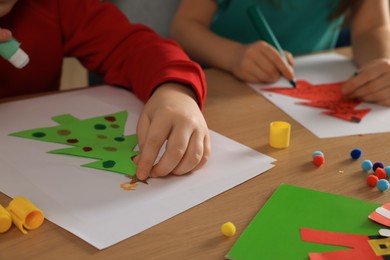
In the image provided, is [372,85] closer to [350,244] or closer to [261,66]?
[261,66]

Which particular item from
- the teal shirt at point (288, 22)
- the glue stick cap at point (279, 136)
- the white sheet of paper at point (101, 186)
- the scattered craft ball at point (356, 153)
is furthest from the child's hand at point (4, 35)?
the teal shirt at point (288, 22)

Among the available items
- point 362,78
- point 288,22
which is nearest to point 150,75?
point 362,78

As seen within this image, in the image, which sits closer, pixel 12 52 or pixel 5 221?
pixel 5 221

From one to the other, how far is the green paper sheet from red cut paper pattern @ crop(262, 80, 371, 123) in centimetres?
26

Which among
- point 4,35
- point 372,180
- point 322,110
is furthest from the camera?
point 322,110

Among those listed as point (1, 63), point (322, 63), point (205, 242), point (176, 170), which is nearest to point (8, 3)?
point (1, 63)

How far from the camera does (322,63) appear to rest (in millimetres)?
995

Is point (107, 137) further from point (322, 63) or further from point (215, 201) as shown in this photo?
point (322, 63)

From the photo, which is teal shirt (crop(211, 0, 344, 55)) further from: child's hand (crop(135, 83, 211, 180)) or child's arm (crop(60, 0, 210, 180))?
child's hand (crop(135, 83, 211, 180))

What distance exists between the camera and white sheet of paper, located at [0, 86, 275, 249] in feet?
1.50

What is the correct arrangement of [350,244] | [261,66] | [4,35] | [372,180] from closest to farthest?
[350,244] < [372,180] < [4,35] < [261,66]

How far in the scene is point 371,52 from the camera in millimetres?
966

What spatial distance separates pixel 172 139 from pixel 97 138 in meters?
0.13

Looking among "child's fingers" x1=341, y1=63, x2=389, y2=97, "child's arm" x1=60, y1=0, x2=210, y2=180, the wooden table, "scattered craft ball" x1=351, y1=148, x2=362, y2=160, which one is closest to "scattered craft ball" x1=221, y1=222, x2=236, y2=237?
the wooden table
